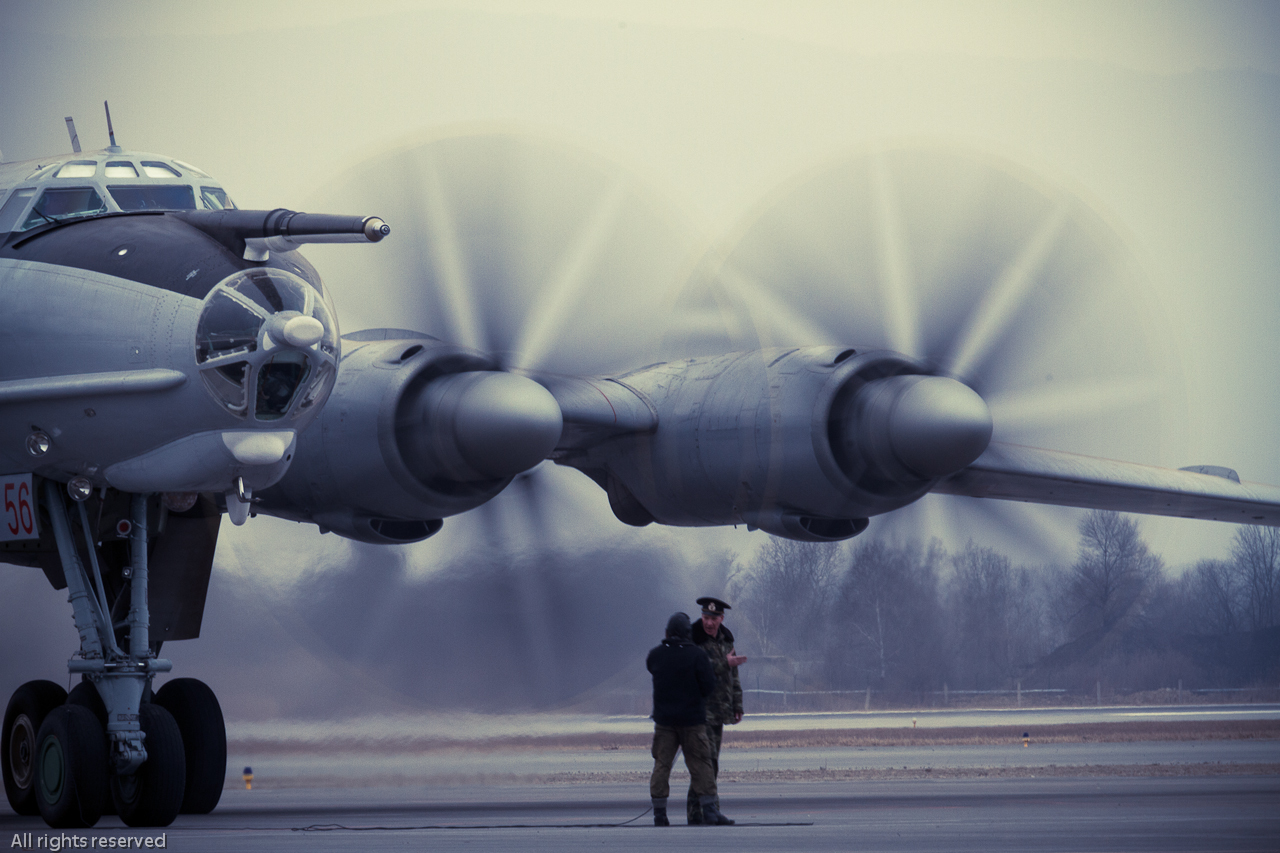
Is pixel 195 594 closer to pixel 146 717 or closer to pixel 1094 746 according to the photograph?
pixel 146 717

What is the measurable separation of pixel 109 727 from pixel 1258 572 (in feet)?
82.0

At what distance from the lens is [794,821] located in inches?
356

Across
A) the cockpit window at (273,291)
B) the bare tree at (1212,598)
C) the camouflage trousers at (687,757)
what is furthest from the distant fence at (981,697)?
the cockpit window at (273,291)

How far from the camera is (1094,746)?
18406 mm

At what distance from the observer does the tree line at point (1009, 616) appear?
2025 cm

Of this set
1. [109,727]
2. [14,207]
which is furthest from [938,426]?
[14,207]

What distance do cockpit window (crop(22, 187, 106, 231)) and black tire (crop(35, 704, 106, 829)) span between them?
3417 mm

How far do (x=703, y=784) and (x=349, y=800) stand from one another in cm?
502

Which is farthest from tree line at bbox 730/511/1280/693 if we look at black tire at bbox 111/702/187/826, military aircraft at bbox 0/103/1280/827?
black tire at bbox 111/702/187/826

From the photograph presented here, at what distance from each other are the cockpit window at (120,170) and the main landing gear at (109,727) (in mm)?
2300

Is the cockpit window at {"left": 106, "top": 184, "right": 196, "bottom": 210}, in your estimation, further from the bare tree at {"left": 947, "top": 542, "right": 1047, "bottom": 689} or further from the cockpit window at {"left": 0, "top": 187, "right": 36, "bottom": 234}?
the bare tree at {"left": 947, "top": 542, "right": 1047, "bottom": 689}

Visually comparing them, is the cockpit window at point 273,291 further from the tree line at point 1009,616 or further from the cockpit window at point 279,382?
the tree line at point 1009,616

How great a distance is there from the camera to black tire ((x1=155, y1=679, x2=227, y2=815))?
10406 millimetres

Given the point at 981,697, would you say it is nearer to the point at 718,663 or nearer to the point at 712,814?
the point at 718,663
